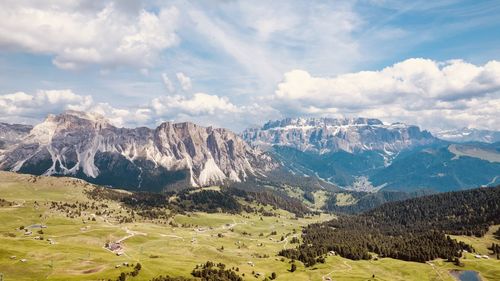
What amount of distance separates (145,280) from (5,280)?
56.1 meters

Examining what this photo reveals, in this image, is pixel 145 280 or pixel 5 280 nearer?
pixel 5 280

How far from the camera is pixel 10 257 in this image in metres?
198

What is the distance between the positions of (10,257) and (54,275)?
33.3 meters

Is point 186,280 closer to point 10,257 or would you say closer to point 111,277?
point 111,277

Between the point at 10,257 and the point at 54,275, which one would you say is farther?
the point at 10,257

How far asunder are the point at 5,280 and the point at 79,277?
27807 millimetres

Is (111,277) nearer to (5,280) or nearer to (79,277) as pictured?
(79,277)

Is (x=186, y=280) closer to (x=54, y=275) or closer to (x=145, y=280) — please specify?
(x=145, y=280)

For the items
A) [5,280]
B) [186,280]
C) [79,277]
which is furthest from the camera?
[186,280]

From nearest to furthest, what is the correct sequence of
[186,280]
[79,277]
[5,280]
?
[5,280] < [79,277] < [186,280]

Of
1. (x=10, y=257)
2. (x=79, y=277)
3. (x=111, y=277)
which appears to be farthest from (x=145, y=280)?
(x=10, y=257)

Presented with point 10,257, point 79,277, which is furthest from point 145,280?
point 10,257

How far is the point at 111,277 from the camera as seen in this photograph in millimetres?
184250

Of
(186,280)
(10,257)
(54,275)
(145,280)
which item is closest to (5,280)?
A: (54,275)
